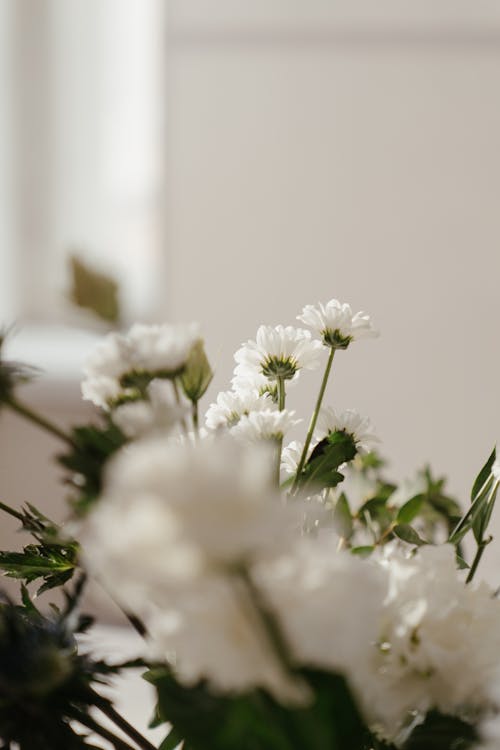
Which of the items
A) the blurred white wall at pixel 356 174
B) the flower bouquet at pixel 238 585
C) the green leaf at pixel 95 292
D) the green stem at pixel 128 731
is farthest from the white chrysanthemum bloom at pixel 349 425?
the green leaf at pixel 95 292

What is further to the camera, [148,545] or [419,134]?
[419,134]

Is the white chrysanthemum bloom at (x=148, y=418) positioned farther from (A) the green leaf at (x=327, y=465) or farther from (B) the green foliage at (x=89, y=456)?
(A) the green leaf at (x=327, y=465)

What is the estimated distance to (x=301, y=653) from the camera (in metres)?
0.19

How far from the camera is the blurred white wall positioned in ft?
4.46

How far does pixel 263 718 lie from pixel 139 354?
0.08 metres

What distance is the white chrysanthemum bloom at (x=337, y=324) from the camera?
1.06 feet

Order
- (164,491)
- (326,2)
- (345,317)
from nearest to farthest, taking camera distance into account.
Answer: (164,491) < (345,317) < (326,2)

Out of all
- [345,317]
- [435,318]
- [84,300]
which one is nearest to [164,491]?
[345,317]

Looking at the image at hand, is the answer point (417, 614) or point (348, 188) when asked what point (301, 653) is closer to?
point (417, 614)

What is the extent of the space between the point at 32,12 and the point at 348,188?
82cm

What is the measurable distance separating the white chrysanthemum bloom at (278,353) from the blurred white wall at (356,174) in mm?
984

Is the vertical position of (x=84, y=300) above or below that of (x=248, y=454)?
above

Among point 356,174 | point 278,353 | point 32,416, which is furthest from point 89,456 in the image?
point 356,174

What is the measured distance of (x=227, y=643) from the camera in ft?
0.61
